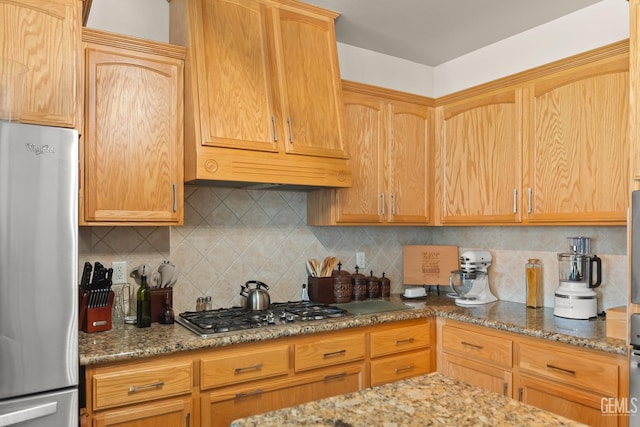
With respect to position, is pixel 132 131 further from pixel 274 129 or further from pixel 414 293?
pixel 414 293

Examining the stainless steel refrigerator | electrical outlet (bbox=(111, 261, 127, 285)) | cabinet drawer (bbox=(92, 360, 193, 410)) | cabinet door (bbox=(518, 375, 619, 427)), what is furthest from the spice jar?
the stainless steel refrigerator

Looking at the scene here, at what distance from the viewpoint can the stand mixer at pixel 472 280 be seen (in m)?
3.10

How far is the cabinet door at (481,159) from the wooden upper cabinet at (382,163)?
14cm

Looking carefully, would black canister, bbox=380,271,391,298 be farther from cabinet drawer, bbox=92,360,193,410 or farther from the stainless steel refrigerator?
the stainless steel refrigerator

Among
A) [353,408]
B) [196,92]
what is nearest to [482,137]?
[196,92]

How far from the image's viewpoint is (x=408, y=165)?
3256 mm

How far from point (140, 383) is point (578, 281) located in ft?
7.35

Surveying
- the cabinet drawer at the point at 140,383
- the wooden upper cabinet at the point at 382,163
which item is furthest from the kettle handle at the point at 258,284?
the cabinet drawer at the point at 140,383

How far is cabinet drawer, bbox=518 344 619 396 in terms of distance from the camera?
83.0 inches

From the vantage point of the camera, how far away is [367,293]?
3.25 m

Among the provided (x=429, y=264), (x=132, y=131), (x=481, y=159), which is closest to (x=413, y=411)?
(x=132, y=131)

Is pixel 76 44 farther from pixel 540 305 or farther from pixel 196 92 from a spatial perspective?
pixel 540 305

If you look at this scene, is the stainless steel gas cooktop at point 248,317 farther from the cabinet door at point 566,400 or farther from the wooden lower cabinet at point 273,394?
the cabinet door at point 566,400

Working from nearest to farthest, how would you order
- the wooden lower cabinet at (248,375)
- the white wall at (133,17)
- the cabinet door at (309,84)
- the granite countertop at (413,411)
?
the granite countertop at (413,411) → the wooden lower cabinet at (248,375) → the white wall at (133,17) → the cabinet door at (309,84)
